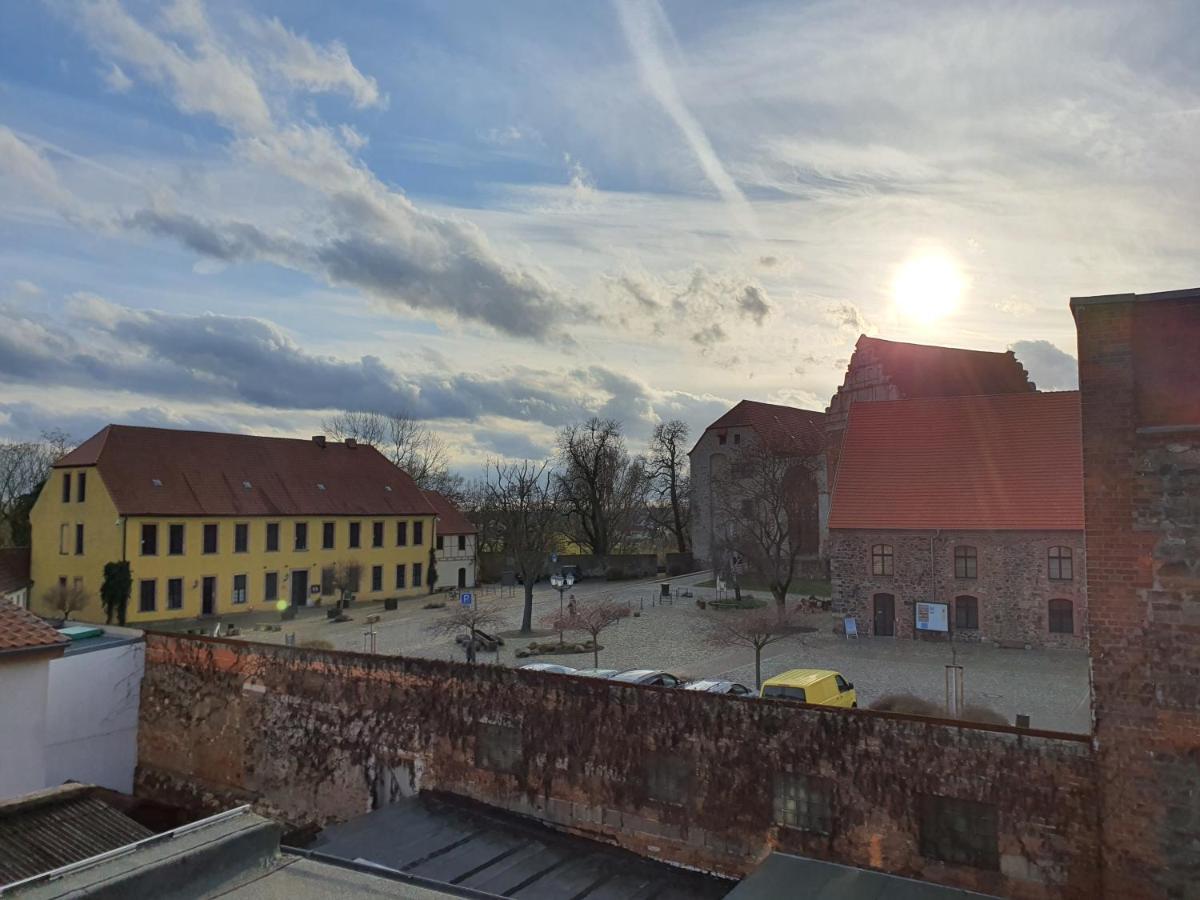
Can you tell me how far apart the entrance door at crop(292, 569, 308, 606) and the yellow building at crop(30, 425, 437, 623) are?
5 centimetres

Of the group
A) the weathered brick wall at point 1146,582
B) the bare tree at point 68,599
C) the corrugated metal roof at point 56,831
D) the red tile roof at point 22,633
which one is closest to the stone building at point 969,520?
the weathered brick wall at point 1146,582

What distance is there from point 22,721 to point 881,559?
1028 inches

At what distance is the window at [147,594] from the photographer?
3409 cm

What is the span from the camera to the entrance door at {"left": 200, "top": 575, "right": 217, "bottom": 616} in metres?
36.2

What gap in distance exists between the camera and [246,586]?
37.9m

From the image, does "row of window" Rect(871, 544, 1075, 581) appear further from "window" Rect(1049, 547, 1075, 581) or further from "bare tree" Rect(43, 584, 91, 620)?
"bare tree" Rect(43, 584, 91, 620)

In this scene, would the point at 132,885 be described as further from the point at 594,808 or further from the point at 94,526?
the point at 94,526

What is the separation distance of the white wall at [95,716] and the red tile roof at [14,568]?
23.7m

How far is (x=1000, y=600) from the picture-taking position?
2861 cm

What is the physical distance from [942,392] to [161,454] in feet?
131

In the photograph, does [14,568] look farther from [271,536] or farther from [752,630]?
[752,630]

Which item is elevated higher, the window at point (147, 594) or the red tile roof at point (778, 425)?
the red tile roof at point (778, 425)

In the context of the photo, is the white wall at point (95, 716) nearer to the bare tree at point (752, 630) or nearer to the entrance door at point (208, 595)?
the bare tree at point (752, 630)

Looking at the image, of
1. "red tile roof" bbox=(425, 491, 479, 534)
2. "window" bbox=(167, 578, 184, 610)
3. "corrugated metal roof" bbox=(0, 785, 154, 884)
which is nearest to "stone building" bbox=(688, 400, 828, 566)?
"red tile roof" bbox=(425, 491, 479, 534)
